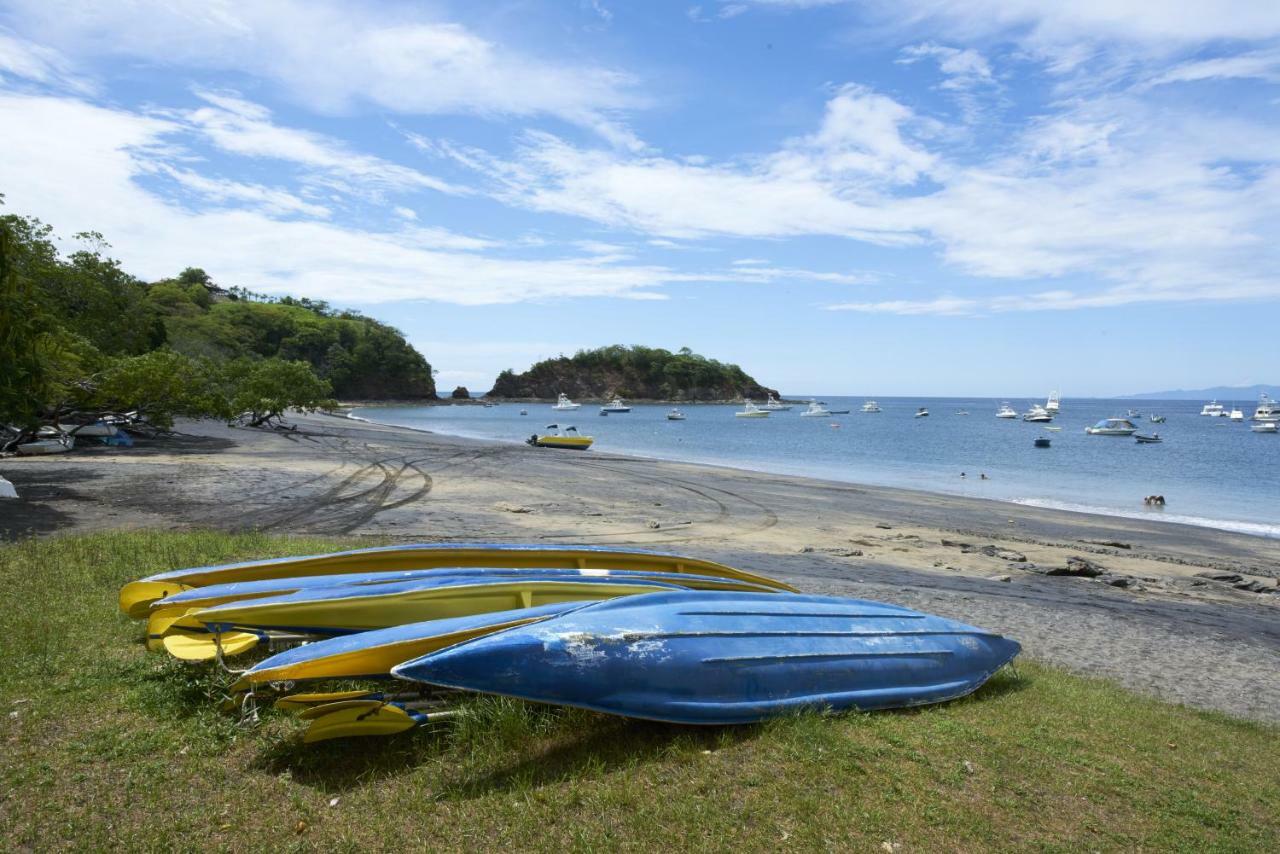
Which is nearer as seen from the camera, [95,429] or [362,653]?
[362,653]

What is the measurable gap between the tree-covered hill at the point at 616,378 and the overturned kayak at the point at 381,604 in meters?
148

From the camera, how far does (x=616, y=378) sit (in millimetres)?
155375

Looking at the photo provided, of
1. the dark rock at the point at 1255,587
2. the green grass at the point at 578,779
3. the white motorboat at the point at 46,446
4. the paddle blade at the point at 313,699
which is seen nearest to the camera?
the green grass at the point at 578,779

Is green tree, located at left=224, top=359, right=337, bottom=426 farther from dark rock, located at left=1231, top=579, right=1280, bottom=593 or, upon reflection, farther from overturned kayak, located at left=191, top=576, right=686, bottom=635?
dark rock, located at left=1231, top=579, right=1280, bottom=593

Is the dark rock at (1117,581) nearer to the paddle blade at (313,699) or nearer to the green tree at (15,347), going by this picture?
the paddle blade at (313,699)

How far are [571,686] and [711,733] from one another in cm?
91

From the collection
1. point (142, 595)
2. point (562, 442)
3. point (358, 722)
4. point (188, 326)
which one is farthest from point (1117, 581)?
point (188, 326)

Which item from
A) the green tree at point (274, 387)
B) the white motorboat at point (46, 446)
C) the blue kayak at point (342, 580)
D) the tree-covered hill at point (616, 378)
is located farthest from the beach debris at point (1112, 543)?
the tree-covered hill at point (616, 378)

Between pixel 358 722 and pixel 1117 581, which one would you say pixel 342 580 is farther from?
pixel 1117 581

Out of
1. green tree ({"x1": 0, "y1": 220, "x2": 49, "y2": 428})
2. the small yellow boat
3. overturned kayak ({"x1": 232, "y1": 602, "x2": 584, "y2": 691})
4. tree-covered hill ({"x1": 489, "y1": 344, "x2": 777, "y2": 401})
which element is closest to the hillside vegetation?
green tree ({"x1": 0, "y1": 220, "x2": 49, "y2": 428})

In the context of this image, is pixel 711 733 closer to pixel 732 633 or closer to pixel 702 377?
pixel 732 633

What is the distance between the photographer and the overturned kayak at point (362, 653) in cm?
438

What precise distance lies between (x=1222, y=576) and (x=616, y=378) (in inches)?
5610

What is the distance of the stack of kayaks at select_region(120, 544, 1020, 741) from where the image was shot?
13.9 ft
